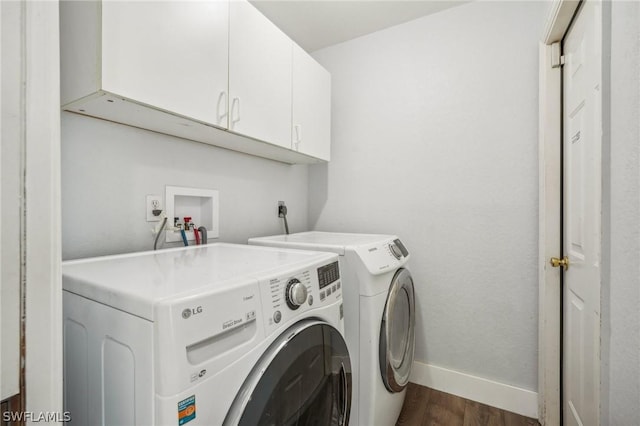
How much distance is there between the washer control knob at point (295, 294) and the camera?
83 centimetres

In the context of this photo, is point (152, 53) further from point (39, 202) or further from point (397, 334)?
point (397, 334)

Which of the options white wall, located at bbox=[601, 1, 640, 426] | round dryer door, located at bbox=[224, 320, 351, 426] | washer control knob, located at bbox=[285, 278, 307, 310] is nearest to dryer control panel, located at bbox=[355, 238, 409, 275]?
round dryer door, located at bbox=[224, 320, 351, 426]

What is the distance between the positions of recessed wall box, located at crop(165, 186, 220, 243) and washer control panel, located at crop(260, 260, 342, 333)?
83 centimetres

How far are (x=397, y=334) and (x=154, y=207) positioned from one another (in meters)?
1.30

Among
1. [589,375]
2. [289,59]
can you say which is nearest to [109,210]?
[289,59]

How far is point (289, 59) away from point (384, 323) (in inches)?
57.7

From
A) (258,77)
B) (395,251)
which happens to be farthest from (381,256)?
(258,77)

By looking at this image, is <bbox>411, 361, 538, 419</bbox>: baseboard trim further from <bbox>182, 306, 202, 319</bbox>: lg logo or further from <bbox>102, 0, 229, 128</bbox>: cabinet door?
<bbox>102, 0, 229, 128</bbox>: cabinet door

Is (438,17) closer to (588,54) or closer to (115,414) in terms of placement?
(588,54)

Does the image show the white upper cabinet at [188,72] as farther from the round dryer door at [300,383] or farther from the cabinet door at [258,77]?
the round dryer door at [300,383]

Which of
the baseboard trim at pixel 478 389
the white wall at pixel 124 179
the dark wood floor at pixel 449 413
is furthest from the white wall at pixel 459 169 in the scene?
the white wall at pixel 124 179

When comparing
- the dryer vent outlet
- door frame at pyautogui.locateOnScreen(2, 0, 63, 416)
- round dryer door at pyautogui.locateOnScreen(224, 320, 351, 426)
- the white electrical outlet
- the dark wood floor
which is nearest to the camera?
door frame at pyautogui.locateOnScreen(2, 0, 63, 416)

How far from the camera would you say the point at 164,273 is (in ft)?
2.74

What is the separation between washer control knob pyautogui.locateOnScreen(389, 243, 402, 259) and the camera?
1507mm
